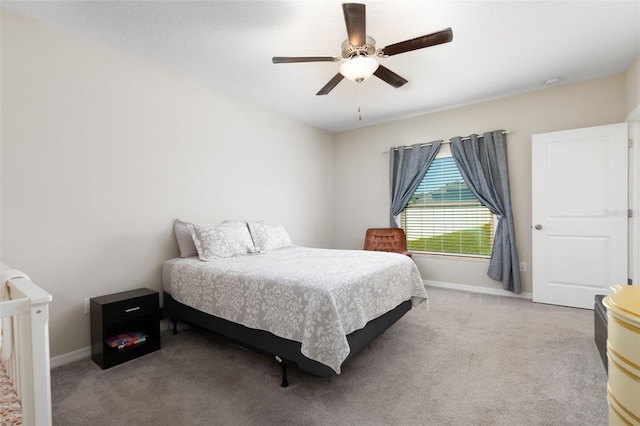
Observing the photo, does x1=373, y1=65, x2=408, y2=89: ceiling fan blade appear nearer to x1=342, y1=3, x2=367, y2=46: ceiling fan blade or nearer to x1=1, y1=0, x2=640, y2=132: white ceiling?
x1=1, y1=0, x2=640, y2=132: white ceiling

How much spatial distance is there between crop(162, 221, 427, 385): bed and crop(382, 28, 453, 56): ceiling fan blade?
5.35 feet

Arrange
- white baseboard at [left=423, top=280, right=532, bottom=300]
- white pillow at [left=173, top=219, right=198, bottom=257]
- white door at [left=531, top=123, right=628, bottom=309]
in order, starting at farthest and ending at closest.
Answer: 1. white baseboard at [left=423, top=280, right=532, bottom=300]
2. white door at [left=531, top=123, right=628, bottom=309]
3. white pillow at [left=173, top=219, right=198, bottom=257]

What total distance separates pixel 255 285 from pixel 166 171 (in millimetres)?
1705

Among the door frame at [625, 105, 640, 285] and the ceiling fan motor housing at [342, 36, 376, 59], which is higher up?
the ceiling fan motor housing at [342, 36, 376, 59]

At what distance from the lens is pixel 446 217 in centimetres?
432

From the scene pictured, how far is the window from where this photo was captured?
4.07 meters

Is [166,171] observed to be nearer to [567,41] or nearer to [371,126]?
[371,126]

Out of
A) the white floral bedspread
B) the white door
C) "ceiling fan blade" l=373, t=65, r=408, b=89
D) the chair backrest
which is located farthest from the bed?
the white door

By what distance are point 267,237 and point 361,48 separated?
2.20 meters

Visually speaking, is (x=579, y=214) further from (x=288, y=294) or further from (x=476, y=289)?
(x=288, y=294)

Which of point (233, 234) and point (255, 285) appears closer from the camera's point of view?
point (255, 285)

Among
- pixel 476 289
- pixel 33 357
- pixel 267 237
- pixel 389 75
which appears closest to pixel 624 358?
pixel 33 357

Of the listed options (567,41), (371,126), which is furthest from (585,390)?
(371,126)

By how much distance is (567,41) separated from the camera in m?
2.55
